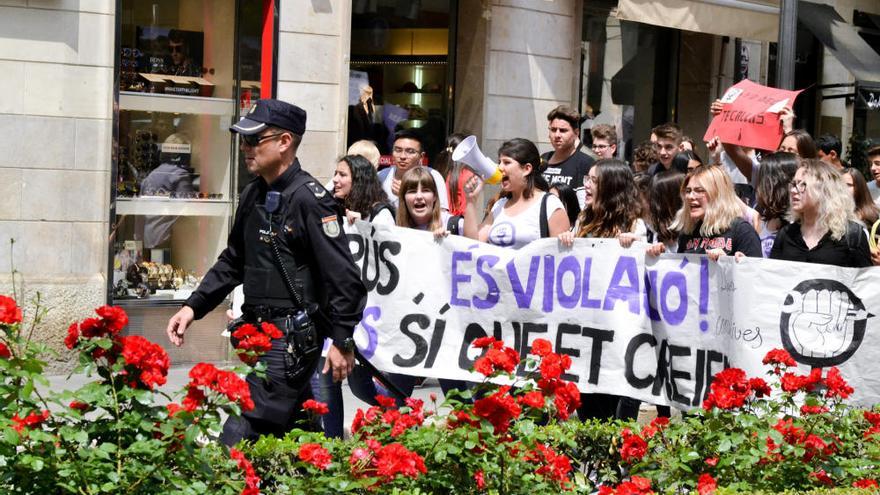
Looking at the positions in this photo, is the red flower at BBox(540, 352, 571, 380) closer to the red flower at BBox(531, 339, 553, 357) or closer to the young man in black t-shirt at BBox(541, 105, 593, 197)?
the red flower at BBox(531, 339, 553, 357)

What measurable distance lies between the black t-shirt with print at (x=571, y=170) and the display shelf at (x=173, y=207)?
3.20 meters

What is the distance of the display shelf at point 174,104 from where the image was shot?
36.4 feet

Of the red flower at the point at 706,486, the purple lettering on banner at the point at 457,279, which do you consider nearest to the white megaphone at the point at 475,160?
the purple lettering on banner at the point at 457,279

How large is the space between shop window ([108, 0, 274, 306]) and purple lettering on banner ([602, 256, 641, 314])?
16.2 ft

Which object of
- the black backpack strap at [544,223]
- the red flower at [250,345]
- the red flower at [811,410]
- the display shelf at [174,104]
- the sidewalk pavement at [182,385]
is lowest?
the sidewalk pavement at [182,385]

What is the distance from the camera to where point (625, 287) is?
7.45m

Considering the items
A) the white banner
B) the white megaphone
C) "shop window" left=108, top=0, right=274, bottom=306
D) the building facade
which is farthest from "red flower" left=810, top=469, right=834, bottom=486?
"shop window" left=108, top=0, right=274, bottom=306

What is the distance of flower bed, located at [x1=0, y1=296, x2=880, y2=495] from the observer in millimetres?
3871

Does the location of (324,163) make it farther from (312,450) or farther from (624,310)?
(312,450)

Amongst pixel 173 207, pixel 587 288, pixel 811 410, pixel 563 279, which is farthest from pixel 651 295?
pixel 173 207

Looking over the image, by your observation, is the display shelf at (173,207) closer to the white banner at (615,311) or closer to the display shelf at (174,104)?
the display shelf at (174,104)

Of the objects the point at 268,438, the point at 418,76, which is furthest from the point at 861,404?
the point at 418,76

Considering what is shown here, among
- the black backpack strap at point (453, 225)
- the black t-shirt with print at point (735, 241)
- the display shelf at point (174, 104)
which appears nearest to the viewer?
the black t-shirt with print at point (735, 241)

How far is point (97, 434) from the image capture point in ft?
13.0
